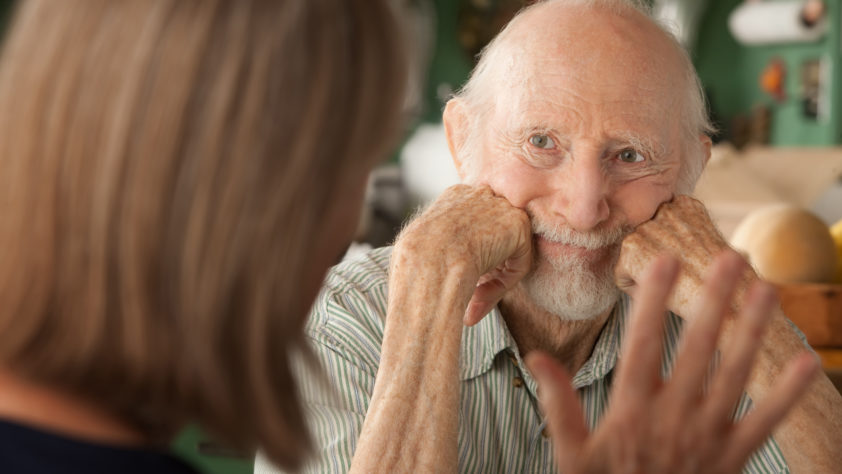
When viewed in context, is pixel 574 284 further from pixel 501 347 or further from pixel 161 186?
pixel 161 186

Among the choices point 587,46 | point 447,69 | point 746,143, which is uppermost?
point 587,46

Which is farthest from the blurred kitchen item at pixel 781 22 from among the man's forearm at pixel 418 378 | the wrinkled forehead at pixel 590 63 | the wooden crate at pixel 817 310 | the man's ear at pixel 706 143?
the man's forearm at pixel 418 378

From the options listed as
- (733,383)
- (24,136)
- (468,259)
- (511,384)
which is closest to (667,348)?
(511,384)

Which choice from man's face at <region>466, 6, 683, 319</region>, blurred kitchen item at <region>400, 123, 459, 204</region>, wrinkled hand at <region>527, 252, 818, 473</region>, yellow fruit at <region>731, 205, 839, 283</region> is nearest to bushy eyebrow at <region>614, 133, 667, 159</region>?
man's face at <region>466, 6, 683, 319</region>

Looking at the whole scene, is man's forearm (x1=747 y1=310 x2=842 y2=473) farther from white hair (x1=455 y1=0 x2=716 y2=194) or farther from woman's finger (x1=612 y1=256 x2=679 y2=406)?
woman's finger (x1=612 y1=256 x2=679 y2=406)

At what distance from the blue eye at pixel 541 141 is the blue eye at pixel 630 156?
0.35 ft

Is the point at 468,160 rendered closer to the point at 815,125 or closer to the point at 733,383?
the point at 733,383

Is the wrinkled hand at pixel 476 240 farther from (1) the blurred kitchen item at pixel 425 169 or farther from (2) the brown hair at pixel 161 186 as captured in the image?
(1) the blurred kitchen item at pixel 425 169

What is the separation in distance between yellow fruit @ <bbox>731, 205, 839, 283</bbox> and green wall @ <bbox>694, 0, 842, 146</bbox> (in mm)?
3879

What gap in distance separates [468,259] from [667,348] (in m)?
0.42

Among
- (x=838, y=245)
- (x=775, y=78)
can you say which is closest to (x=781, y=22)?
(x=775, y=78)

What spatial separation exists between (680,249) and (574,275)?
160 mm

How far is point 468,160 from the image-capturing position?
1.55m

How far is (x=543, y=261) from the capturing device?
143 centimetres
